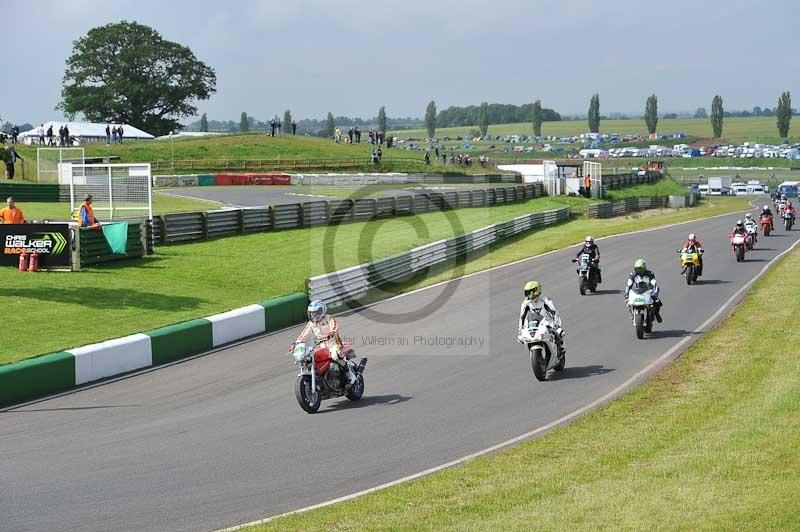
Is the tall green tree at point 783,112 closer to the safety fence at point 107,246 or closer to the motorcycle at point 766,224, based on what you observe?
the motorcycle at point 766,224

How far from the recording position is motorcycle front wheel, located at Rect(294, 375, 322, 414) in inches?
579

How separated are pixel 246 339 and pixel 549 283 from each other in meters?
11.5

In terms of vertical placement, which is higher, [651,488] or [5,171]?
[5,171]

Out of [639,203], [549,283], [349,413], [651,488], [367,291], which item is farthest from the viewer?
[639,203]

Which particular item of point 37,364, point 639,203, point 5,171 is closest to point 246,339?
point 37,364

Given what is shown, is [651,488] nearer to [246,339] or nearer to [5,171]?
[246,339]

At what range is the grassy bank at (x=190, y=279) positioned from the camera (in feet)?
66.6

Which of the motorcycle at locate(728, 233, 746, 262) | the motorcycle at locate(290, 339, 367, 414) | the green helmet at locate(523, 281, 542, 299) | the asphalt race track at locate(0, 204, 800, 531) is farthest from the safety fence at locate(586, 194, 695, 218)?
the motorcycle at locate(290, 339, 367, 414)

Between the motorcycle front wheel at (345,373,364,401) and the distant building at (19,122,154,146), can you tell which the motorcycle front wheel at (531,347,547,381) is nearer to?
the motorcycle front wheel at (345,373,364,401)

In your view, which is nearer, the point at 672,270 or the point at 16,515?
the point at 16,515

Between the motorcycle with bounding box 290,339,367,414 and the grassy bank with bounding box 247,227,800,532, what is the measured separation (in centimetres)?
356

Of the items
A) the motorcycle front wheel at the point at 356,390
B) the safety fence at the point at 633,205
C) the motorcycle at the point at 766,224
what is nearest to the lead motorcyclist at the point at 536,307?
the motorcycle front wheel at the point at 356,390

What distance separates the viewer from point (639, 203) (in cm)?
6750

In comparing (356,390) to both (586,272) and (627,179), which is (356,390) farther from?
(627,179)
